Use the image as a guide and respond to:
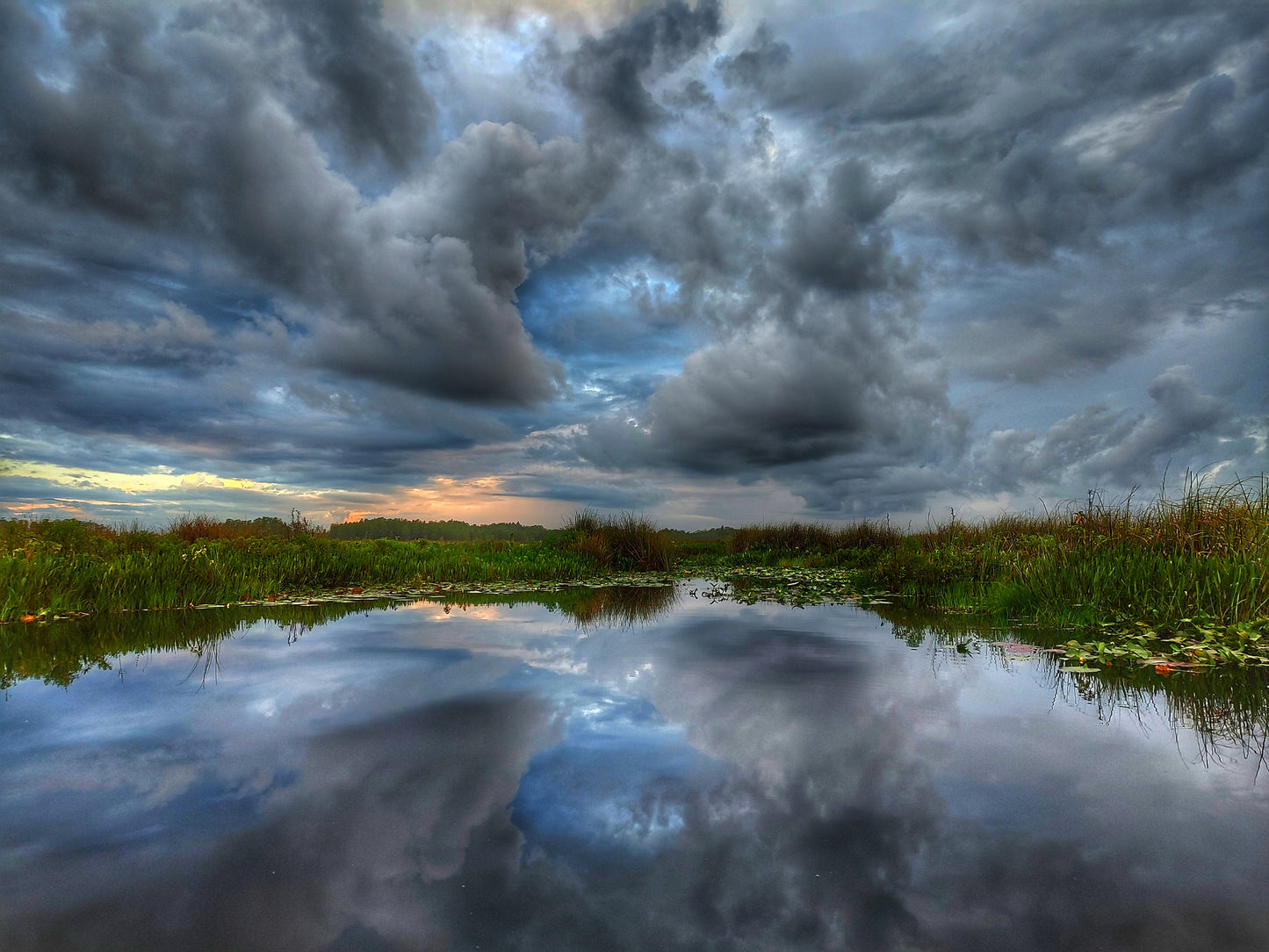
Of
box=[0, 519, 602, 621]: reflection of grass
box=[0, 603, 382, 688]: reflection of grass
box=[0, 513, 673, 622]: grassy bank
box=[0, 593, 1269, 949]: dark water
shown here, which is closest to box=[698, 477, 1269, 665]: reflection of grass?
box=[0, 593, 1269, 949]: dark water

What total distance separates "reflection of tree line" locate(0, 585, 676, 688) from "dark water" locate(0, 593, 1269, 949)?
1154mm

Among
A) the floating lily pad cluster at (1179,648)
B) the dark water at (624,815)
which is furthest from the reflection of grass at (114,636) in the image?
the floating lily pad cluster at (1179,648)

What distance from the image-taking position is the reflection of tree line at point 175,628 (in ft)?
21.0

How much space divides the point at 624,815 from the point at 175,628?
8494mm

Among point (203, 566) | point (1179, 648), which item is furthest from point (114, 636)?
point (1179, 648)

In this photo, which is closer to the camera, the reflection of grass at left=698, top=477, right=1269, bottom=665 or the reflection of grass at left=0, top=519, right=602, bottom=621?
the reflection of grass at left=698, top=477, right=1269, bottom=665

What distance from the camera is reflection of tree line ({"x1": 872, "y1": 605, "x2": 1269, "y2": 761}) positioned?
4.23 metres

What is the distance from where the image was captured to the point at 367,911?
A: 2.27 meters

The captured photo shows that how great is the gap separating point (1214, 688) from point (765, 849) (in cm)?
539

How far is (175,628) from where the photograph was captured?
8414mm

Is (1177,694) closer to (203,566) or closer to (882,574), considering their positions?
(882,574)

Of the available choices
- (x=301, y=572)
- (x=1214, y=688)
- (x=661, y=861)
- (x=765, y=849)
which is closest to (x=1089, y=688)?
(x=1214, y=688)

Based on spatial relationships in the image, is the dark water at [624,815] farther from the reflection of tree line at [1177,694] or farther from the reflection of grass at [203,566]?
the reflection of grass at [203,566]

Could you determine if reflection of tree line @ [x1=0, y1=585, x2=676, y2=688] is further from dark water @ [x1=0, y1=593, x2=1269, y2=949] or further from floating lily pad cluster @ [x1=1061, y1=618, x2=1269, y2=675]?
floating lily pad cluster @ [x1=1061, y1=618, x2=1269, y2=675]
